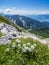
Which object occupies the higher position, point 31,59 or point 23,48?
point 23,48

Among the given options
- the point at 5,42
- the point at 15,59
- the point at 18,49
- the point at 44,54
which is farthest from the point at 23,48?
the point at 5,42

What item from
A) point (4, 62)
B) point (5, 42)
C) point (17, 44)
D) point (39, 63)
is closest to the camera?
point (4, 62)

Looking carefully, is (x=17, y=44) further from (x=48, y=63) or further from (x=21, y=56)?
(x=48, y=63)

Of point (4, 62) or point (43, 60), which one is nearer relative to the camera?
point (4, 62)

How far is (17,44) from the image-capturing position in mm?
20656

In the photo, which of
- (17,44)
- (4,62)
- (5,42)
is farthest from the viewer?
(5,42)

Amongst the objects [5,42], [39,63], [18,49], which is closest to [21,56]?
[18,49]

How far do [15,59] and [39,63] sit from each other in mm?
2885

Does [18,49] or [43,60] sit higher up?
[18,49]

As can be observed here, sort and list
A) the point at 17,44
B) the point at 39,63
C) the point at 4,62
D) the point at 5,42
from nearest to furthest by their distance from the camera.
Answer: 1. the point at 4,62
2. the point at 39,63
3. the point at 17,44
4. the point at 5,42

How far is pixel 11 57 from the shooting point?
19203 millimetres

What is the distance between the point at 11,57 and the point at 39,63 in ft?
10.9

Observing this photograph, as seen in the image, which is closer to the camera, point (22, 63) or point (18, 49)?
point (22, 63)

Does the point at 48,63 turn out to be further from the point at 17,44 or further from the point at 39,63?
the point at 17,44
